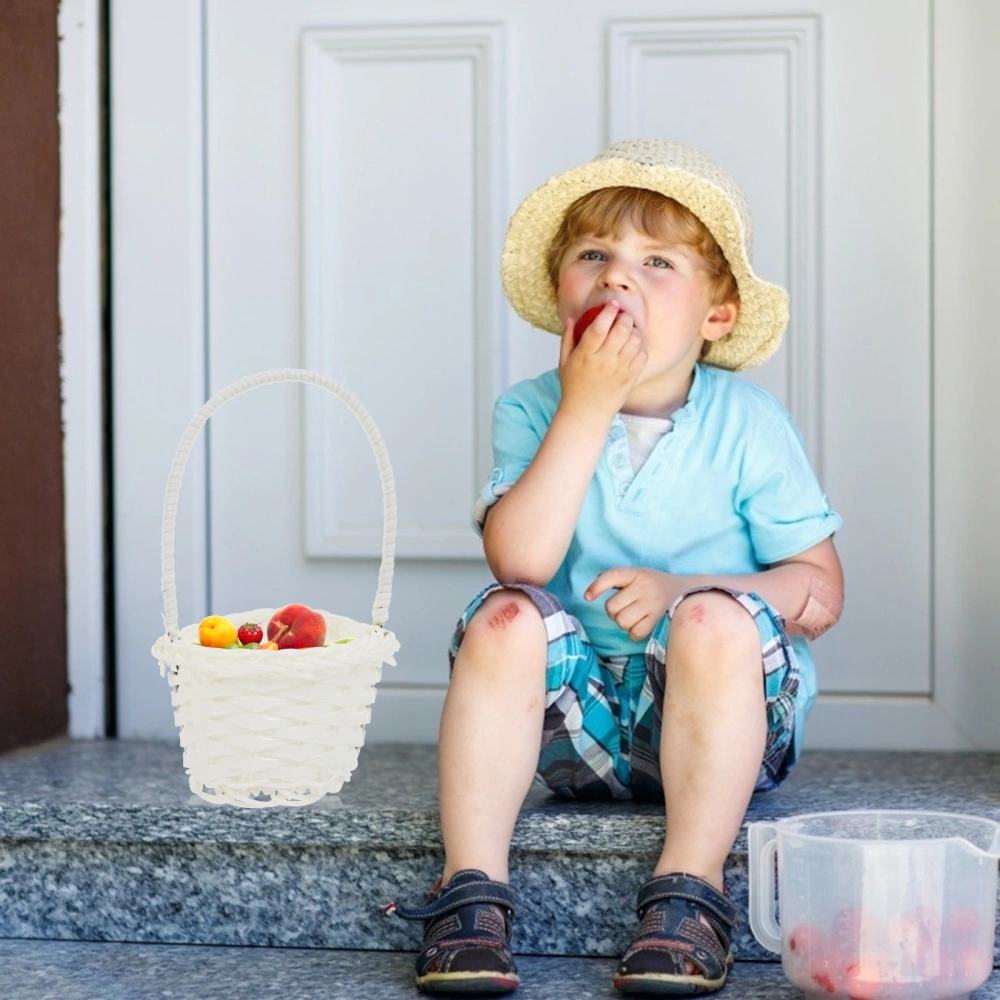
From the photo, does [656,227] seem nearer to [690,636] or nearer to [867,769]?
[690,636]

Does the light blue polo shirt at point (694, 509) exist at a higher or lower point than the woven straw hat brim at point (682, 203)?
lower

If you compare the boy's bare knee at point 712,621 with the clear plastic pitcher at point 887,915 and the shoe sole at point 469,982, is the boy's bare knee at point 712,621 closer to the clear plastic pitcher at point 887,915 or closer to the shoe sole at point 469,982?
the clear plastic pitcher at point 887,915

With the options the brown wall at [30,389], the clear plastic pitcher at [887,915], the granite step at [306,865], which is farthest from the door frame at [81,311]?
the clear plastic pitcher at [887,915]

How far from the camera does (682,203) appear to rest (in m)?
1.68

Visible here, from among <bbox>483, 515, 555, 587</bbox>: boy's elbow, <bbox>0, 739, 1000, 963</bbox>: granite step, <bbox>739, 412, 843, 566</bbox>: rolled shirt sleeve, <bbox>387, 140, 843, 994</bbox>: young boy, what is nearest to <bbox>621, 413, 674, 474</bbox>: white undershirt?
<bbox>387, 140, 843, 994</bbox>: young boy

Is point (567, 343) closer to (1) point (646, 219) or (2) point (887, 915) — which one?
(1) point (646, 219)

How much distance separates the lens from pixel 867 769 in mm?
1945

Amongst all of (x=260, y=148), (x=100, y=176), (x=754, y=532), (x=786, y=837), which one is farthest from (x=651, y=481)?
(x=100, y=176)

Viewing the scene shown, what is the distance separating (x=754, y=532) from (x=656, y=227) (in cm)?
35

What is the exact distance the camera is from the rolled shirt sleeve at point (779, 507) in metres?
1.71

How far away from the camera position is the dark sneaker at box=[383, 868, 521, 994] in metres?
1.41

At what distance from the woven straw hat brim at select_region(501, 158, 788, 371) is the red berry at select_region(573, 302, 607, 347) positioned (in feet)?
0.47

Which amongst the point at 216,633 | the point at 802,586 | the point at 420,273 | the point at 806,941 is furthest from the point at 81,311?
the point at 806,941

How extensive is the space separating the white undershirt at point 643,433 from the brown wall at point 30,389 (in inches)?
33.4
